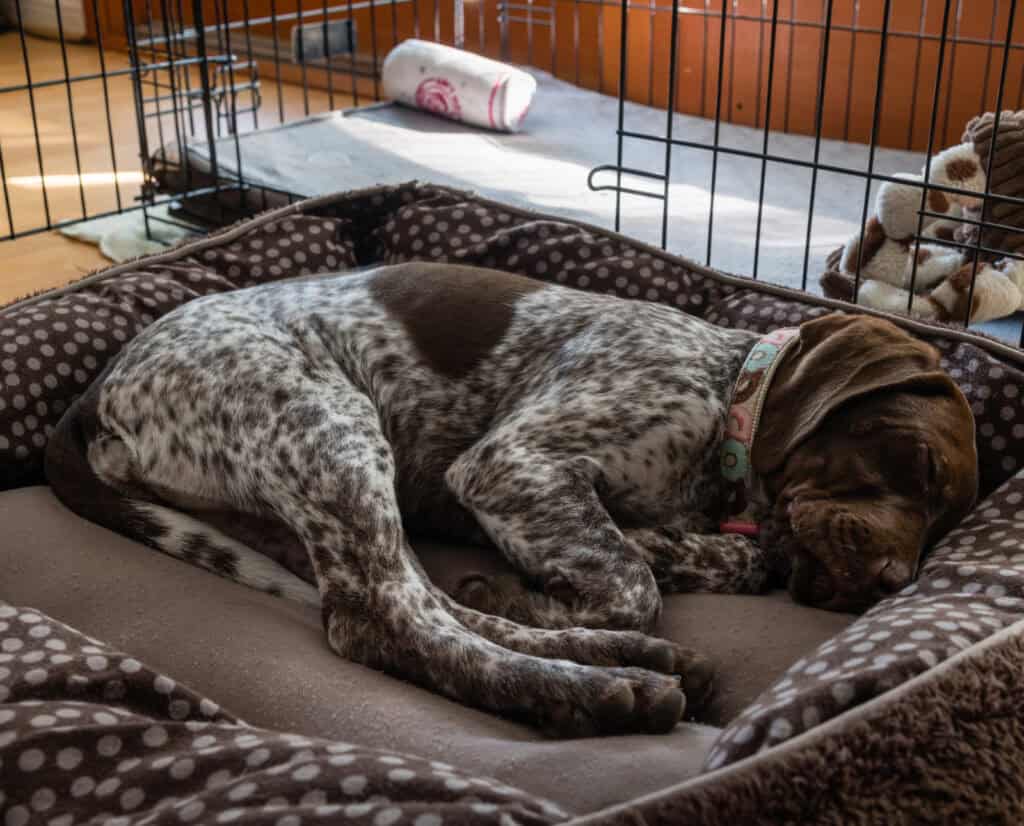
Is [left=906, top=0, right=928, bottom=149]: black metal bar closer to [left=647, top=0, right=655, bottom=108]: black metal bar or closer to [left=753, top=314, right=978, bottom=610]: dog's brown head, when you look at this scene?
[left=647, top=0, right=655, bottom=108]: black metal bar

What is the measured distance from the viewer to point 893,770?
62.1 inches

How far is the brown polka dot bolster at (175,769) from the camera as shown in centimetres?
151

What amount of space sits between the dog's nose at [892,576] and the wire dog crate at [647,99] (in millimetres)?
1434

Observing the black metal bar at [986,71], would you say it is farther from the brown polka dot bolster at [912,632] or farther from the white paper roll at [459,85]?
the brown polka dot bolster at [912,632]

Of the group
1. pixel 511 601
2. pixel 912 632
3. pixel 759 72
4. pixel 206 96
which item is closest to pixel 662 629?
pixel 511 601

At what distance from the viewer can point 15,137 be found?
712 cm

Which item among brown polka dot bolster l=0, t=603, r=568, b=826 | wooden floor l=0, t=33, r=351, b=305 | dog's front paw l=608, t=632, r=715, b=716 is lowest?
wooden floor l=0, t=33, r=351, b=305

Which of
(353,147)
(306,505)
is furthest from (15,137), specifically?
(306,505)

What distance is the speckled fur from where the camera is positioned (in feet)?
6.96

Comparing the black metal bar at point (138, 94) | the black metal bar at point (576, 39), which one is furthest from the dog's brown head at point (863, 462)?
the black metal bar at point (576, 39)

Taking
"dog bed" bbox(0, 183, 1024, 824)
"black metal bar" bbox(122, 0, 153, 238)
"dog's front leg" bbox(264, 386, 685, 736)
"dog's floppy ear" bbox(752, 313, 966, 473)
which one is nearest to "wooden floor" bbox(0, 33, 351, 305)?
"black metal bar" bbox(122, 0, 153, 238)

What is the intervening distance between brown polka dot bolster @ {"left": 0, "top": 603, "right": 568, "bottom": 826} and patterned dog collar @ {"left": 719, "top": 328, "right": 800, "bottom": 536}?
1.02 metres

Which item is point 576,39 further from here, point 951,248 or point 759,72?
point 951,248

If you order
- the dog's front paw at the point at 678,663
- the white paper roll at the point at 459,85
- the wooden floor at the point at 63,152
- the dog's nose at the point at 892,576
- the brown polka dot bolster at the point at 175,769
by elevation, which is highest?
the white paper roll at the point at 459,85
